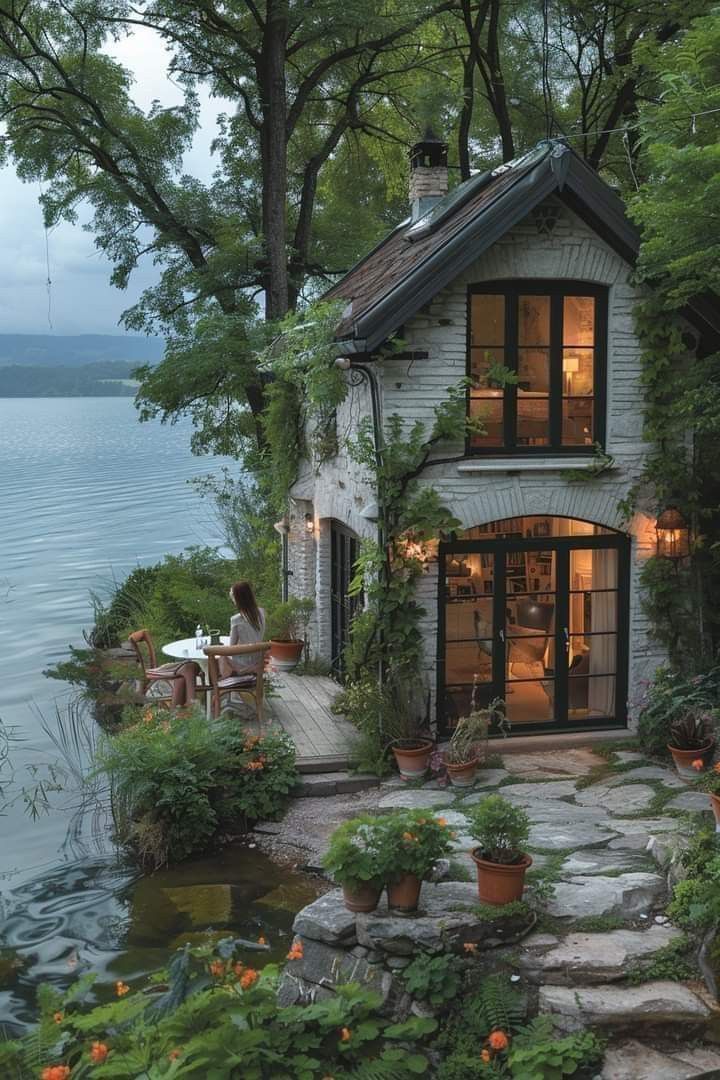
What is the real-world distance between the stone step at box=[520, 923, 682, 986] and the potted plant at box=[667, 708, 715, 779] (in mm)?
3766

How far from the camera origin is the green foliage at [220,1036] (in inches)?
202

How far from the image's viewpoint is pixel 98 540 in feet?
123

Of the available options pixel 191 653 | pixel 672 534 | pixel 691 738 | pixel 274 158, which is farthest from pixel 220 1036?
pixel 274 158

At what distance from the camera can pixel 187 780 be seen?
9.96 m

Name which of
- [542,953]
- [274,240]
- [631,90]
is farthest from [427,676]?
[631,90]

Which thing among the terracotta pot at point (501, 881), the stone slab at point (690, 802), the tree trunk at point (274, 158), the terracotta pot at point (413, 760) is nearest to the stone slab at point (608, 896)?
the terracotta pot at point (501, 881)

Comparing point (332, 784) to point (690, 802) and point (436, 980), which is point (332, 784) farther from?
point (436, 980)

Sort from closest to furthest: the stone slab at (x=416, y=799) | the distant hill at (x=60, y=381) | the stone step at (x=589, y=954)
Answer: the stone step at (x=589, y=954)
the stone slab at (x=416, y=799)
the distant hill at (x=60, y=381)

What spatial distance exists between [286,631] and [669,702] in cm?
607

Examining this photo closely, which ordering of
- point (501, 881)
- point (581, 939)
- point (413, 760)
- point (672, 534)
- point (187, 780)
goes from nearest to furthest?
point (581, 939) < point (501, 881) < point (187, 780) < point (413, 760) < point (672, 534)

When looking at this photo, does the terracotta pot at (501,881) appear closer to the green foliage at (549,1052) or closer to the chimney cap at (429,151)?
the green foliage at (549,1052)

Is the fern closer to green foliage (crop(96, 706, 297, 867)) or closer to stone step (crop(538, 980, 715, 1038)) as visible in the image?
stone step (crop(538, 980, 715, 1038))

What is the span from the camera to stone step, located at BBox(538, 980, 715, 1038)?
6.17 meters

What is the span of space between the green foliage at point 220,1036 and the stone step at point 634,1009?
88cm
